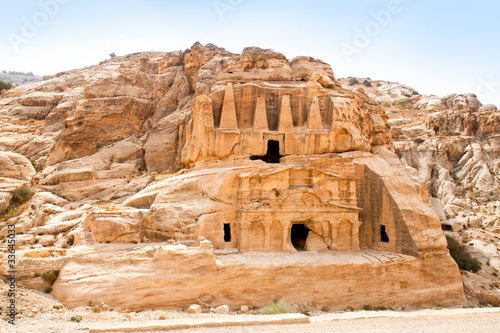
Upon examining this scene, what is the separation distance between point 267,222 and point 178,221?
4.89 metres

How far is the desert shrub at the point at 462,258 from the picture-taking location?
2436 cm

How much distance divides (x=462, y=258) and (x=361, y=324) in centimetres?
1557

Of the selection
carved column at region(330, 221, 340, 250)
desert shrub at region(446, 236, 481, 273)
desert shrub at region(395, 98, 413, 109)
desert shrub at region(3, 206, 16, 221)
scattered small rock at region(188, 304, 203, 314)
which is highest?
desert shrub at region(395, 98, 413, 109)

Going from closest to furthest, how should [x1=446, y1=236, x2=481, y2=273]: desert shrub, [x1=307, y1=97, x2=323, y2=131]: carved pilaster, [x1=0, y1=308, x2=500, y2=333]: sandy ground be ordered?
[x1=0, y1=308, x2=500, y2=333]: sandy ground, [x1=307, y1=97, x2=323, y2=131]: carved pilaster, [x1=446, y1=236, x2=481, y2=273]: desert shrub

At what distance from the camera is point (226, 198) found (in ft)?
64.7

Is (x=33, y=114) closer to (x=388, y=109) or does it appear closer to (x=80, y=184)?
(x=80, y=184)

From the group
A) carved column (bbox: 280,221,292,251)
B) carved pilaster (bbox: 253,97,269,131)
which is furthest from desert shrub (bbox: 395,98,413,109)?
carved column (bbox: 280,221,292,251)

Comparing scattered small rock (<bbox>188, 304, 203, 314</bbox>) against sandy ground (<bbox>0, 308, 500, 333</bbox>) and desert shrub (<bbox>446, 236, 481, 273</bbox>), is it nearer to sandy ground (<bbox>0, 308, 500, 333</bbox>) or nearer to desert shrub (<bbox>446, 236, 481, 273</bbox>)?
sandy ground (<bbox>0, 308, 500, 333</bbox>)

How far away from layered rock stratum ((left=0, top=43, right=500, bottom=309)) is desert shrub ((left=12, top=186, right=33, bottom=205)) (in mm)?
232

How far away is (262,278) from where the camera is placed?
1717 centimetres

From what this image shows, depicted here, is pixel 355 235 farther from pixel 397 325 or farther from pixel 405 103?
pixel 405 103

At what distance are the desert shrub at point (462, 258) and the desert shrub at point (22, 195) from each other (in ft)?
97.5

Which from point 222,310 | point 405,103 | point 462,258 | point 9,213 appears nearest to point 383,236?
point 462,258

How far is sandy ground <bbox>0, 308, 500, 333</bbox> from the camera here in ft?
38.8
